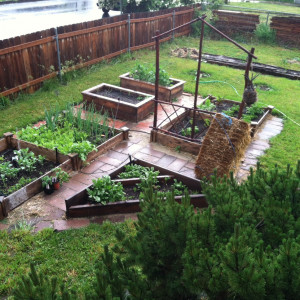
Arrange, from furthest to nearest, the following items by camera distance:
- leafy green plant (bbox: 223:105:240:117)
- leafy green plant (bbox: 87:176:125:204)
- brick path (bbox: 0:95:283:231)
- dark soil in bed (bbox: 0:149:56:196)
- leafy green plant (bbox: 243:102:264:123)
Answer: leafy green plant (bbox: 243:102:264:123), leafy green plant (bbox: 223:105:240:117), dark soil in bed (bbox: 0:149:56:196), leafy green plant (bbox: 87:176:125:204), brick path (bbox: 0:95:283:231)

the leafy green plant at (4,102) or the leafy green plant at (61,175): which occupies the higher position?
the leafy green plant at (4,102)

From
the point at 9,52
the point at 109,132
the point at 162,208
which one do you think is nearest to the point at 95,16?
the point at 9,52

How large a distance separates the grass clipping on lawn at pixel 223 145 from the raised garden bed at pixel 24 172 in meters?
2.29

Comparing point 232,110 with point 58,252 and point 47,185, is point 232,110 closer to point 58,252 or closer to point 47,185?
point 47,185

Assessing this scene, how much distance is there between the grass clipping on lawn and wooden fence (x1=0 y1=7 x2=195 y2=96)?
17.5 feet

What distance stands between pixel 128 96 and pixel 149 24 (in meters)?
5.89

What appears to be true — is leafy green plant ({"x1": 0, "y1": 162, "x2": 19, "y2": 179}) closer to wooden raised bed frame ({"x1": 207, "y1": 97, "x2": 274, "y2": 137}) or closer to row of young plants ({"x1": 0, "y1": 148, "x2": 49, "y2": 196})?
row of young plants ({"x1": 0, "y1": 148, "x2": 49, "y2": 196})

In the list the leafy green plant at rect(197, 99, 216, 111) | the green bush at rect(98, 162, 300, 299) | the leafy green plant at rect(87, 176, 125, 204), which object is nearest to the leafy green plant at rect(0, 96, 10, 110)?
the leafy green plant at rect(87, 176, 125, 204)

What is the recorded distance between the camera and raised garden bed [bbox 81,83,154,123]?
26.0 feet

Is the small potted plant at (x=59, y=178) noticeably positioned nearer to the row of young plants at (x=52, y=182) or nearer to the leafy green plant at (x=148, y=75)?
the row of young plants at (x=52, y=182)

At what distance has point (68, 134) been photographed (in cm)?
661

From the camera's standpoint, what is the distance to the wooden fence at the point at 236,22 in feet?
Result: 54.9

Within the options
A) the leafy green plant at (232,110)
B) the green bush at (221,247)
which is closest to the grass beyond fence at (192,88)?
the leafy green plant at (232,110)

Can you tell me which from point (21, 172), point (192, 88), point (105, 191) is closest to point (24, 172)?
point (21, 172)
